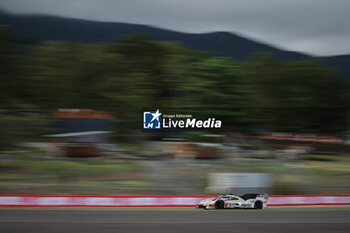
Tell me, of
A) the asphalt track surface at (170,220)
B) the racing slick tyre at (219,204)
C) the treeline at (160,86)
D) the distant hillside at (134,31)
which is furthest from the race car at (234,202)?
the distant hillside at (134,31)

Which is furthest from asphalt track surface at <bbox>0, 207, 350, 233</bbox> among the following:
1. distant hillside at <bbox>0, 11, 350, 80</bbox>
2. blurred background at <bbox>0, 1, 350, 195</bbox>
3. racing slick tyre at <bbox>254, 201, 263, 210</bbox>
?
distant hillside at <bbox>0, 11, 350, 80</bbox>

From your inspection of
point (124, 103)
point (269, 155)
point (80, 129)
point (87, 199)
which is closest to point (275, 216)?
point (87, 199)

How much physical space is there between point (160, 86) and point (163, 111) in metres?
5.41

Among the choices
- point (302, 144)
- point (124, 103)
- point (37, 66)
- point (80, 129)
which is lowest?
point (302, 144)

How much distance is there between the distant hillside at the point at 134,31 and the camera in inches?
1652

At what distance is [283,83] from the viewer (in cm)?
3503

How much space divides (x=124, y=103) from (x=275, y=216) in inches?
733

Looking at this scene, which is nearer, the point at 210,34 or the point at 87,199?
the point at 87,199

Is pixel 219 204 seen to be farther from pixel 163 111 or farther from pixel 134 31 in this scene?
pixel 134 31

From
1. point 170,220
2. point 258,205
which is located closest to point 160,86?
point 258,205

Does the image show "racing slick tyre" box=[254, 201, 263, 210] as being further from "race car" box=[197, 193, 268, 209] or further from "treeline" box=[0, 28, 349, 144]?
"treeline" box=[0, 28, 349, 144]

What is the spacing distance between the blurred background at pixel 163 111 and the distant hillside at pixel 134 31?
8.12ft

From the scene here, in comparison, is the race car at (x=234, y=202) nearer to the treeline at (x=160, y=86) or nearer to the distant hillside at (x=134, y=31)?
the treeline at (x=160, y=86)

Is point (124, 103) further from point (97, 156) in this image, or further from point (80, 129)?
point (97, 156)
